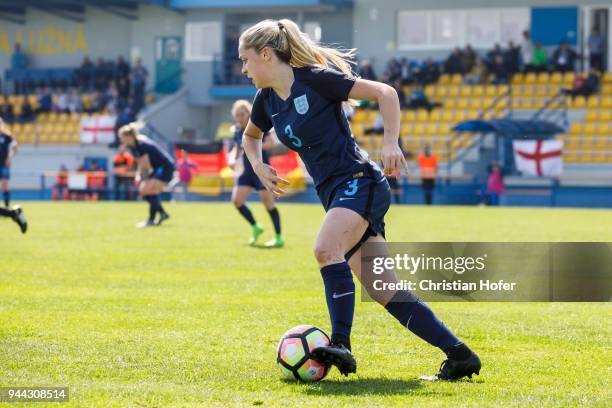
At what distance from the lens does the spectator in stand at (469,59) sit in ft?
117

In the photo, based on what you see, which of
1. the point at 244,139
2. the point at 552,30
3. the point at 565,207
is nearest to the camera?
the point at 244,139

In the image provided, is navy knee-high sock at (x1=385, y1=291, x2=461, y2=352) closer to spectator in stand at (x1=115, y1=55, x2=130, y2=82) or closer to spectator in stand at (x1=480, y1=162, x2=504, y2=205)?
spectator in stand at (x1=480, y1=162, x2=504, y2=205)

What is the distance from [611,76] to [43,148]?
2081 cm

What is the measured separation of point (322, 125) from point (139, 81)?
36701 mm

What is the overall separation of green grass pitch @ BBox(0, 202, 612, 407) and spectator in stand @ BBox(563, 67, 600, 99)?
21284 millimetres

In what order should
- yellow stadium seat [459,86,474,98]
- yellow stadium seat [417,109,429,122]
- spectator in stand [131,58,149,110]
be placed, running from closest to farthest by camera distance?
yellow stadium seat [417,109,429,122] < yellow stadium seat [459,86,474,98] < spectator in stand [131,58,149,110]

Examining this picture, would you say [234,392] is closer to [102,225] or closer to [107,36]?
[102,225]

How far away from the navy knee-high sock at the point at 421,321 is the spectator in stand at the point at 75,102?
3731 centimetres

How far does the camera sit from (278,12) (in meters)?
41.5

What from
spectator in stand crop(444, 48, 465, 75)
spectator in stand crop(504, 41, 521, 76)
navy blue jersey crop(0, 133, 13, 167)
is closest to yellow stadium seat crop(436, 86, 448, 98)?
spectator in stand crop(444, 48, 465, 75)

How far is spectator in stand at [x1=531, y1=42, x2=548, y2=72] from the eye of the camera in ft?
114

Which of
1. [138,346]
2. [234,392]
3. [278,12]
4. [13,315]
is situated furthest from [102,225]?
[278,12]

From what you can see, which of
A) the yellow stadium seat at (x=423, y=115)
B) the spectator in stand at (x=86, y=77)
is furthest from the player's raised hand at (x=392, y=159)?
the spectator in stand at (x=86, y=77)

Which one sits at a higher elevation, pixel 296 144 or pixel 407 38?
pixel 407 38
